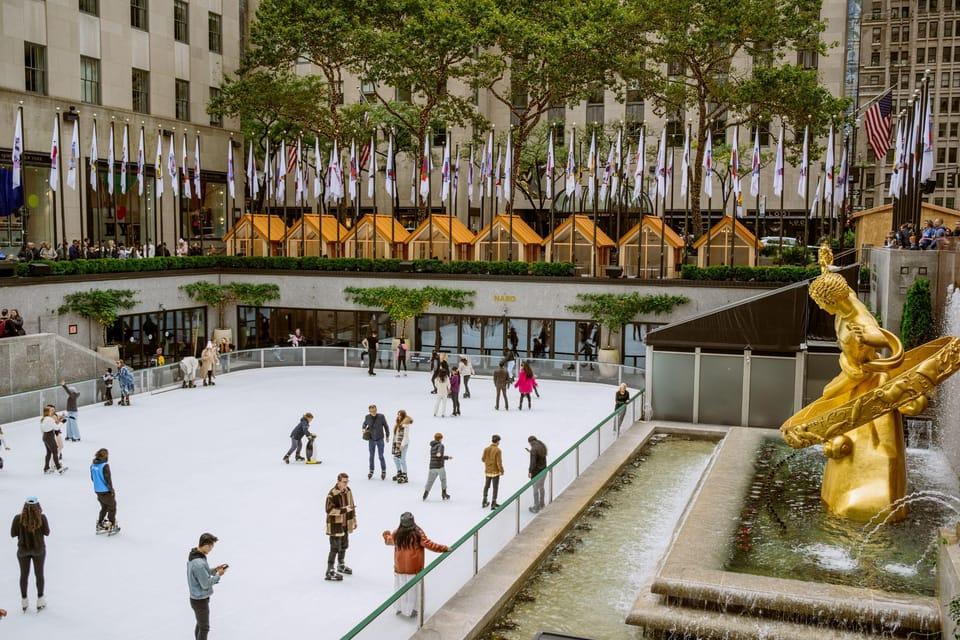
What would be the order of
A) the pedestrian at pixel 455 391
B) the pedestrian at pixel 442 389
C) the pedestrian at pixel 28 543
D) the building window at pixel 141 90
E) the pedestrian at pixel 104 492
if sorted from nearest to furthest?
the pedestrian at pixel 28 543 < the pedestrian at pixel 104 492 < the pedestrian at pixel 455 391 < the pedestrian at pixel 442 389 < the building window at pixel 141 90

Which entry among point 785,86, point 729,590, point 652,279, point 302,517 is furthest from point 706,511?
point 785,86

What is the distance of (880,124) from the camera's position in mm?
28859

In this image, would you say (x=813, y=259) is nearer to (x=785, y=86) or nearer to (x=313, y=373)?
(x=785, y=86)

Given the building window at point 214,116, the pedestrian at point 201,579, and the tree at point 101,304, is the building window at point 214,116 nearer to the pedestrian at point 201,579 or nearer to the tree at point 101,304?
the tree at point 101,304

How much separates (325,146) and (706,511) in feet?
144

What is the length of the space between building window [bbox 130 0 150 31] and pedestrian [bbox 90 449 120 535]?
3590 cm

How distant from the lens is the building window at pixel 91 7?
41781 mm

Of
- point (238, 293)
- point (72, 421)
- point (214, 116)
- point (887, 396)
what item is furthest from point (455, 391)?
point (214, 116)

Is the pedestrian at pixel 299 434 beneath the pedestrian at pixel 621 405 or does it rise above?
beneath

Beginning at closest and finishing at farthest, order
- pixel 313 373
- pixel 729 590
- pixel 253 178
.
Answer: pixel 729 590 < pixel 313 373 < pixel 253 178

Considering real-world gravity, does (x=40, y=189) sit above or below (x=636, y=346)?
above

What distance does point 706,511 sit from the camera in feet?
47.4

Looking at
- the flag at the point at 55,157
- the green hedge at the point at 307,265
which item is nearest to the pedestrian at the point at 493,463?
the green hedge at the point at 307,265

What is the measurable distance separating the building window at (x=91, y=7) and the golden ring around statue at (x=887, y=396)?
38840mm
